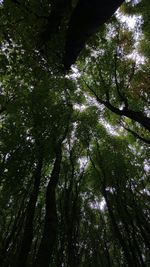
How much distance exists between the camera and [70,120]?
19.6m

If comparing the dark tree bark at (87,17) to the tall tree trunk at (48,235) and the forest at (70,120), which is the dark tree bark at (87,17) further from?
the tall tree trunk at (48,235)

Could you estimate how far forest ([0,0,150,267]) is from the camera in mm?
7336

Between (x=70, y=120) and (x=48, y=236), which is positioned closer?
(x=48, y=236)

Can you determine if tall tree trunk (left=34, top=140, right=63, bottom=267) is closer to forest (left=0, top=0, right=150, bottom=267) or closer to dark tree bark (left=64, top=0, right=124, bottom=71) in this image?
forest (left=0, top=0, right=150, bottom=267)

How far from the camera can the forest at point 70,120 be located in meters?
7.34

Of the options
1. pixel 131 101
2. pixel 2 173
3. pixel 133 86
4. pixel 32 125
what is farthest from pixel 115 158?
pixel 2 173

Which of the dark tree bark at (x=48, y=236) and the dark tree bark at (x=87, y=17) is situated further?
the dark tree bark at (x=48, y=236)

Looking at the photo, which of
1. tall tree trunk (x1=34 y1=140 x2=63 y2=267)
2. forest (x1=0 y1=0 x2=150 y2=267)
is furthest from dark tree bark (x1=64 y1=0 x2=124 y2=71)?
tall tree trunk (x1=34 y1=140 x2=63 y2=267)

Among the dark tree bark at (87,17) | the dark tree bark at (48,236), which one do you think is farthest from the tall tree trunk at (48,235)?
the dark tree bark at (87,17)

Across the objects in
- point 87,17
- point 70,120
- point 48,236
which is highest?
point 70,120

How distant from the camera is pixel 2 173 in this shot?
14.0m

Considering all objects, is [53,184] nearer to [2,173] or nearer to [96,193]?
[2,173]

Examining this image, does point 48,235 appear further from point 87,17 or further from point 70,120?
point 70,120

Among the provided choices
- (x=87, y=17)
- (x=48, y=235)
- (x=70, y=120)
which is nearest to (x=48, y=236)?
(x=48, y=235)
